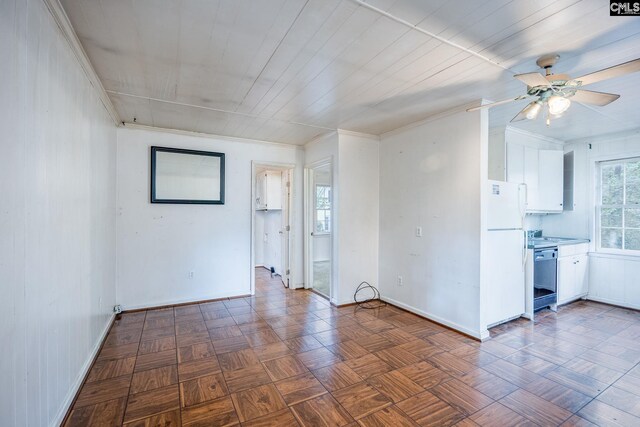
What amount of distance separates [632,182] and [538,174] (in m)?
1.25

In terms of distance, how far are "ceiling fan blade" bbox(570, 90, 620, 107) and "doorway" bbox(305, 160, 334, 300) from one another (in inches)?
105

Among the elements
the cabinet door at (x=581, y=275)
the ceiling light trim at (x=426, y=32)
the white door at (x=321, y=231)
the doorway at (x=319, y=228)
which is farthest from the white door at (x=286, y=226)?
the cabinet door at (x=581, y=275)

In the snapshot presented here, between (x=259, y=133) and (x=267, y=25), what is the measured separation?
2.42 metres

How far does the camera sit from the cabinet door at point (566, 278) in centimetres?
379

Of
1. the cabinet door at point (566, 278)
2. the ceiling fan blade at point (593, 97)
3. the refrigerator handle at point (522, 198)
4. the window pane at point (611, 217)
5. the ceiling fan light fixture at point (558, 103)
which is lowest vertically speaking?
the cabinet door at point (566, 278)

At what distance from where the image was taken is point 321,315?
11.7 ft

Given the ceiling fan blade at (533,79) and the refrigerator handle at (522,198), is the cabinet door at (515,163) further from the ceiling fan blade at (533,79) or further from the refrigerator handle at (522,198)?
the ceiling fan blade at (533,79)

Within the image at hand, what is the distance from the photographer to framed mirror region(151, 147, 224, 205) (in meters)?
3.83

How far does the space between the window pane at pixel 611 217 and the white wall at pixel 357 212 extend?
3258 mm

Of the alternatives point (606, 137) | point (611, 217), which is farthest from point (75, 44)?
point (611, 217)

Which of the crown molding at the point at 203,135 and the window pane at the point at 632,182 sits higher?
the crown molding at the point at 203,135

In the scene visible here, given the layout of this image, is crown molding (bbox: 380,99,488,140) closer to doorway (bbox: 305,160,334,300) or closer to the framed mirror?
doorway (bbox: 305,160,334,300)

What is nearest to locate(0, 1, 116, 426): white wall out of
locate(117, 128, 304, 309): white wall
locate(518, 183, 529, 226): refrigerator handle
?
locate(117, 128, 304, 309): white wall

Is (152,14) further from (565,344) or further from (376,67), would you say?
(565,344)
